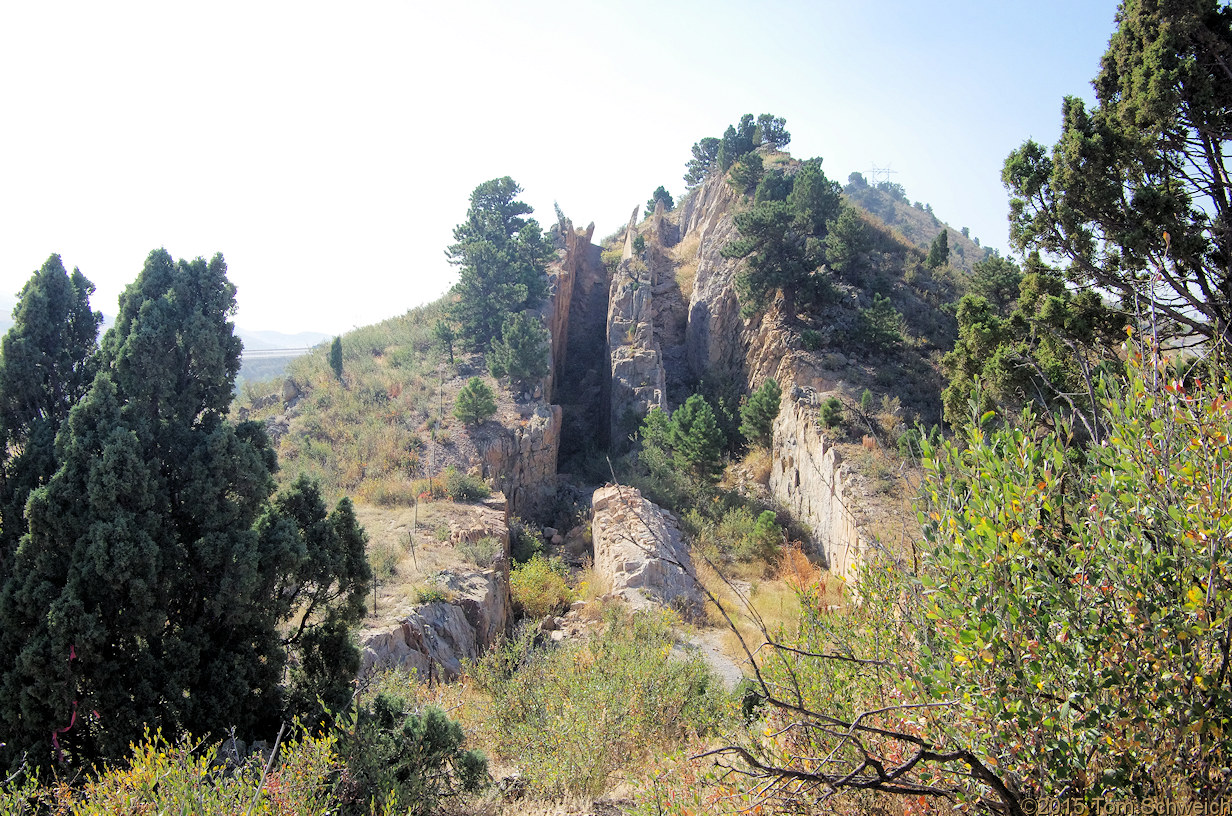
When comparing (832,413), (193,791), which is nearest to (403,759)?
(193,791)

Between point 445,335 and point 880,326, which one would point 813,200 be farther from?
point 445,335

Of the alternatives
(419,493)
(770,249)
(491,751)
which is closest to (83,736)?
(491,751)

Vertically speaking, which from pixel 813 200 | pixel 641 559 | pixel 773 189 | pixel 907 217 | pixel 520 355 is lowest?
pixel 641 559

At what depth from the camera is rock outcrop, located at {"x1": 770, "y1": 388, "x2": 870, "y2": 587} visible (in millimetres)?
13398

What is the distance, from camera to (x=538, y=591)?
12.6 metres

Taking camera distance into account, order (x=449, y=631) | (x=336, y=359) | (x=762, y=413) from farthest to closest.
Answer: (x=336, y=359), (x=762, y=413), (x=449, y=631)

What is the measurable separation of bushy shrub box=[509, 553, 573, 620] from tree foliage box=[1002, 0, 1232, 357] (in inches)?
433

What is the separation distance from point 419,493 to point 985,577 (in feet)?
46.0

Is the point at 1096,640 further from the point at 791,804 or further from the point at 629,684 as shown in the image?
the point at 629,684

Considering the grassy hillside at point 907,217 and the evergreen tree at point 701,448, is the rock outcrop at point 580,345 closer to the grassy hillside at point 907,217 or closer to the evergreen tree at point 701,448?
the evergreen tree at point 701,448

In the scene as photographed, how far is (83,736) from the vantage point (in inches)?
188

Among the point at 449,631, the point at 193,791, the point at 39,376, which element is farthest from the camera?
the point at 449,631

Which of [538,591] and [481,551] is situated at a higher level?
[481,551]

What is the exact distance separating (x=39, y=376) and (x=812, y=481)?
14866 millimetres
